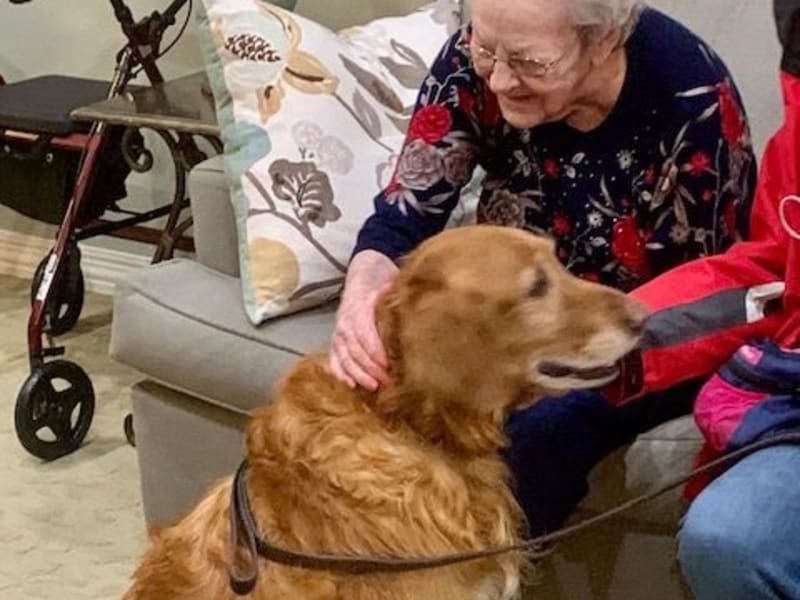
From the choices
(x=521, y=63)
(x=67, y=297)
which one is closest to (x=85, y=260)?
(x=67, y=297)

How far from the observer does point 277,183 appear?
2.20 m

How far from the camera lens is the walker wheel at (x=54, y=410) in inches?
110

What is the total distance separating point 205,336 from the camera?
7.12 feet

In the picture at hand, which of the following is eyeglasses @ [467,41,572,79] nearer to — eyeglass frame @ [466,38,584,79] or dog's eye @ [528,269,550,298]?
eyeglass frame @ [466,38,584,79]

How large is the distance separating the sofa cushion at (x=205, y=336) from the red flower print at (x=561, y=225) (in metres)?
0.38

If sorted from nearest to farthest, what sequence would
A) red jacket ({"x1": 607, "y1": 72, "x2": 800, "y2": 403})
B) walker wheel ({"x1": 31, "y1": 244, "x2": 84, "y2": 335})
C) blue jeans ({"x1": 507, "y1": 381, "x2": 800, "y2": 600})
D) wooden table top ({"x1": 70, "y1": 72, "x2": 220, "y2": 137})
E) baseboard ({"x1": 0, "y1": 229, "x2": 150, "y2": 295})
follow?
blue jeans ({"x1": 507, "y1": 381, "x2": 800, "y2": 600})
red jacket ({"x1": 607, "y1": 72, "x2": 800, "y2": 403})
wooden table top ({"x1": 70, "y1": 72, "x2": 220, "y2": 137})
walker wheel ({"x1": 31, "y1": 244, "x2": 84, "y2": 335})
baseboard ({"x1": 0, "y1": 229, "x2": 150, "y2": 295})

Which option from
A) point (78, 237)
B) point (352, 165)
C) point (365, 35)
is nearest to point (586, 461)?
point (352, 165)

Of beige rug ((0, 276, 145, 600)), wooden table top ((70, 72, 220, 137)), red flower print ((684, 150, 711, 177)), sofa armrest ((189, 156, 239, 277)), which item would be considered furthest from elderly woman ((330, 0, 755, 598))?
beige rug ((0, 276, 145, 600))

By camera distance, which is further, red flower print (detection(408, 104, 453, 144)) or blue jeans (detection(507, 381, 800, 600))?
red flower print (detection(408, 104, 453, 144))

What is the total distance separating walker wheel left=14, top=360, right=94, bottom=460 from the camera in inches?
110

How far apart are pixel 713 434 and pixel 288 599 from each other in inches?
20.9

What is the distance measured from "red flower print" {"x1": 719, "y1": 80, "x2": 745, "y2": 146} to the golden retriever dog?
0.38 metres

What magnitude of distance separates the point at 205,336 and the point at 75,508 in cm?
70

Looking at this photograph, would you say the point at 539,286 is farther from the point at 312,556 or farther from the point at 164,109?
the point at 164,109
